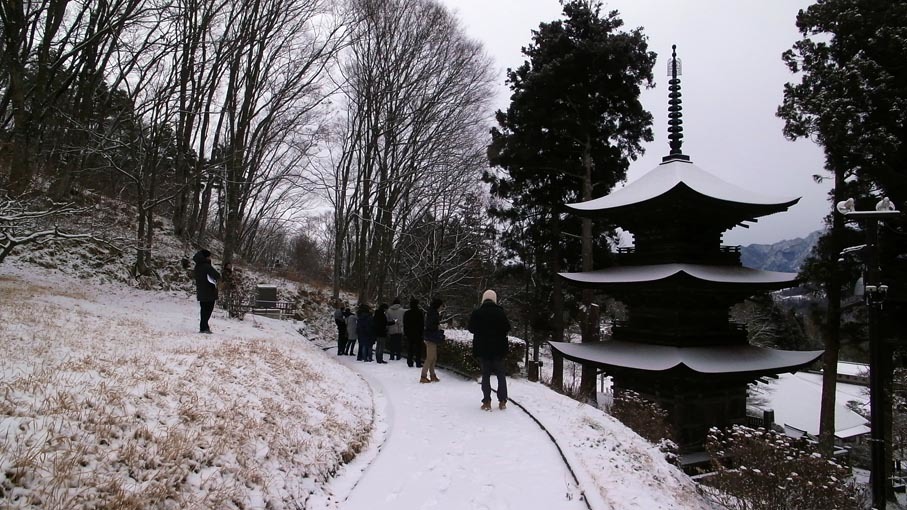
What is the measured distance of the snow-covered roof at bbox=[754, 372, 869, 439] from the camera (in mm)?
26562

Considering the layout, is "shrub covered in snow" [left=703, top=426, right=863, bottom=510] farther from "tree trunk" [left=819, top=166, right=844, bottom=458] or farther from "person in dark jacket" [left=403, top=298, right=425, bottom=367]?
"tree trunk" [left=819, top=166, right=844, bottom=458]

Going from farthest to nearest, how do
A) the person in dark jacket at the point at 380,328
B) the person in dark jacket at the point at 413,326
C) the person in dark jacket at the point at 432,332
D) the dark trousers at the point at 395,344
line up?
the dark trousers at the point at 395,344 → the person in dark jacket at the point at 380,328 → the person in dark jacket at the point at 413,326 → the person in dark jacket at the point at 432,332

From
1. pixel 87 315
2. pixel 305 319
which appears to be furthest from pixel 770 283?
pixel 305 319

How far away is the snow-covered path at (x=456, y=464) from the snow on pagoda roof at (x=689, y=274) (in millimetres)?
6143

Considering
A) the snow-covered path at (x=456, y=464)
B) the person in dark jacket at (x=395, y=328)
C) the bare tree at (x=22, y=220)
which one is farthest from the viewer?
the person in dark jacket at (x=395, y=328)

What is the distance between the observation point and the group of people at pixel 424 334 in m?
7.71

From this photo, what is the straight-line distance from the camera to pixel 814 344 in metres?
41.0

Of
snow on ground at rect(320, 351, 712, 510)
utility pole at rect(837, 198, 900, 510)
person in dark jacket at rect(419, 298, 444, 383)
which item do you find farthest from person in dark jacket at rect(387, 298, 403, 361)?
utility pole at rect(837, 198, 900, 510)

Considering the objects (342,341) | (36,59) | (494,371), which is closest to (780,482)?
(494,371)

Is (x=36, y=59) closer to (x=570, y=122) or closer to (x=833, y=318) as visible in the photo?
(x=570, y=122)

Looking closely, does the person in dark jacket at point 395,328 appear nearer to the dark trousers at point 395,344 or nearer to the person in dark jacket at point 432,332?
the dark trousers at point 395,344

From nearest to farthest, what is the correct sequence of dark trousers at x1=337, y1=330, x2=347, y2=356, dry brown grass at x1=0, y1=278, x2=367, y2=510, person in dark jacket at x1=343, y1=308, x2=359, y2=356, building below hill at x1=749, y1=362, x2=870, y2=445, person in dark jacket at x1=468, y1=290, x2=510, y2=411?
dry brown grass at x1=0, y1=278, x2=367, y2=510, person in dark jacket at x1=468, y1=290, x2=510, y2=411, person in dark jacket at x1=343, y1=308, x2=359, y2=356, dark trousers at x1=337, y1=330, x2=347, y2=356, building below hill at x1=749, y1=362, x2=870, y2=445

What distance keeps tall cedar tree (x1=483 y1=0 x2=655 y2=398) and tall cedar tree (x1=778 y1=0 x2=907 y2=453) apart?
528cm

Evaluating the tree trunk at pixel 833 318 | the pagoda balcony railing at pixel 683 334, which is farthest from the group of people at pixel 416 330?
the tree trunk at pixel 833 318
